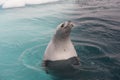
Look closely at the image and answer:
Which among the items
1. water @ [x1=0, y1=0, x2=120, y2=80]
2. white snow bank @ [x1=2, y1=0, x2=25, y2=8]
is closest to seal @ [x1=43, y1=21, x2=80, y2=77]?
water @ [x1=0, y1=0, x2=120, y2=80]

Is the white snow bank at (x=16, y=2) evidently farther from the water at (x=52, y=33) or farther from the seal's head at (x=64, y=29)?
the seal's head at (x=64, y=29)

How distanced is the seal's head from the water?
0.74 meters

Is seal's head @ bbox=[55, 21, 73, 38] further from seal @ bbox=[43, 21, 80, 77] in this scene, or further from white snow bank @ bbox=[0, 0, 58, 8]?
white snow bank @ bbox=[0, 0, 58, 8]

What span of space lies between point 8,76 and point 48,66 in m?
0.81

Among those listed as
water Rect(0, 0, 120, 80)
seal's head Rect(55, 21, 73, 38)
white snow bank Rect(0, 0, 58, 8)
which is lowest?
water Rect(0, 0, 120, 80)

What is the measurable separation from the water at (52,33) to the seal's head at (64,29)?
0.74m

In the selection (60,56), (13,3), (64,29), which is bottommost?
(60,56)

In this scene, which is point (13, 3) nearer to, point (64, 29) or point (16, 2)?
point (16, 2)

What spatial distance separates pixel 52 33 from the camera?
6.95 meters

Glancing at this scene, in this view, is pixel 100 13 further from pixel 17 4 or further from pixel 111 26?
pixel 17 4

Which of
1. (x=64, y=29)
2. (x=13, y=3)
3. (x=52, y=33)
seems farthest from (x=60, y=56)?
(x=13, y=3)

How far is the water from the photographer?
4.72 meters

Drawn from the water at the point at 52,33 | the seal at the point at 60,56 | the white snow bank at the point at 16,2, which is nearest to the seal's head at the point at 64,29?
the seal at the point at 60,56

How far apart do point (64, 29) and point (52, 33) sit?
238 cm
